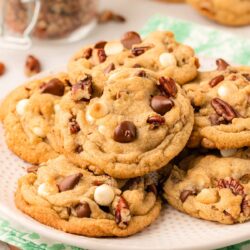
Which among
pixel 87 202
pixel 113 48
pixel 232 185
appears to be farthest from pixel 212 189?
pixel 113 48

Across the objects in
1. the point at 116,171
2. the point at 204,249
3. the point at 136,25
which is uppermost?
the point at 116,171

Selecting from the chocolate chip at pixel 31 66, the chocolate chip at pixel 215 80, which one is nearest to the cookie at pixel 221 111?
the chocolate chip at pixel 215 80

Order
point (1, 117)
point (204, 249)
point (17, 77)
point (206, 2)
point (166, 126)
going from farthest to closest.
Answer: point (206, 2)
point (17, 77)
point (1, 117)
point (166, 126)
point (204, 249)

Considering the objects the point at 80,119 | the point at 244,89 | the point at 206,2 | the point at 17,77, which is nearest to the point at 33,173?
the point at 80,119

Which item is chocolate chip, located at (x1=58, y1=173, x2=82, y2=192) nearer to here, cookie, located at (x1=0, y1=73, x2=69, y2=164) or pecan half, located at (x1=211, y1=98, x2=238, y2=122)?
cookie, located at (x1=0, y1=73, x2=69, y2=164)

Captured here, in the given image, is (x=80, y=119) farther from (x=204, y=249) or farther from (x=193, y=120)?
(x=204, y=249)

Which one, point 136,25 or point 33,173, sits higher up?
point 33,173

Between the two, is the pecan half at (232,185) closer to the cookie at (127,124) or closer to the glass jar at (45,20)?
the cookie at (127,124)
